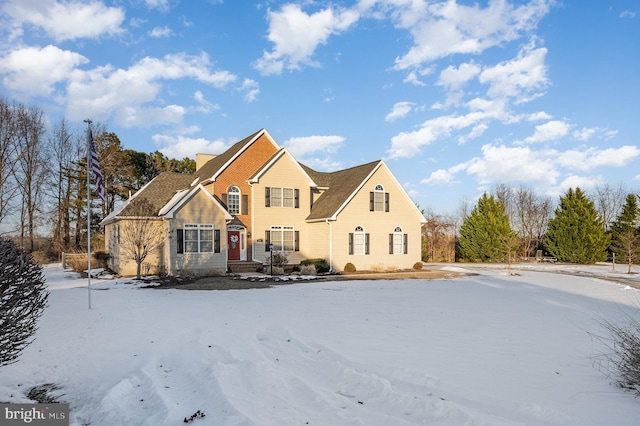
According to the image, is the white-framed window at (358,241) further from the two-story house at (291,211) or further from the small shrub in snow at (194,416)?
the small shrub in snow at (194,416)

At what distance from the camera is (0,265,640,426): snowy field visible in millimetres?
5328

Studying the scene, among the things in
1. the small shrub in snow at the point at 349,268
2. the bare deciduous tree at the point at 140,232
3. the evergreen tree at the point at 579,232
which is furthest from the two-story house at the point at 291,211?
the evergreen tree at the point at 579,232

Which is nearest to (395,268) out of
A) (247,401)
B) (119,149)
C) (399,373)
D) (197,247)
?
(197,247)

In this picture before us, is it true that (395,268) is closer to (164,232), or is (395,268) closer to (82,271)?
(164,232)

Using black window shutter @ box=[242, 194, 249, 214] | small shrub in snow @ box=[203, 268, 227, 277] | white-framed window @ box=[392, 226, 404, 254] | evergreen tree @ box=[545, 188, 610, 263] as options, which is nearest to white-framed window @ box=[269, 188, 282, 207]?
black window shutter @ box=[242, 194, 249, 214]

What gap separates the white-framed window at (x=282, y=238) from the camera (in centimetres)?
2913

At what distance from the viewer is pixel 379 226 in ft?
97.3

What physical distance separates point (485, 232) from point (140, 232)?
1307 inches

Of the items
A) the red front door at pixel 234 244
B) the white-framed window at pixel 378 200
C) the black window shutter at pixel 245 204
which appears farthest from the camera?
the white-framed window at pixel 378 200

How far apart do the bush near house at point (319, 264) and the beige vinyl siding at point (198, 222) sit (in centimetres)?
558

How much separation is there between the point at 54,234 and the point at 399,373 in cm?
4460

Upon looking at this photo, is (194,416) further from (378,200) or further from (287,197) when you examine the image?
(378,200)

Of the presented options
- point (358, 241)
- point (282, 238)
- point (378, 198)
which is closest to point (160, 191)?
point (282, 238)

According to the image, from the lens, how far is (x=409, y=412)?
5340mm
